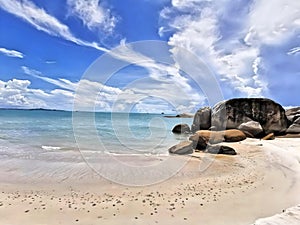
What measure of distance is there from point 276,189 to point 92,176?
5422 millimetres

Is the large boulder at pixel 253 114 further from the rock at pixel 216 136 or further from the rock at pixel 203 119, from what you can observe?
the rock at pixel 216 136

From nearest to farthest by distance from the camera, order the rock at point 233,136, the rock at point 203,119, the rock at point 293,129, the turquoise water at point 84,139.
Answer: the turquoise water at point 84,139, the rock at point 233,136, the rock at point 293,129, the rock at point 203,119

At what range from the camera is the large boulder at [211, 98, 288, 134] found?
22688mm

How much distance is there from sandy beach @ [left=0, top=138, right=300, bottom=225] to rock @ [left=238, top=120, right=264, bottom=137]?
37.2 ft

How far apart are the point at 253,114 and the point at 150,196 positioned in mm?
19457

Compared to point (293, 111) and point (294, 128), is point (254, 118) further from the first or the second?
point (293, 111)

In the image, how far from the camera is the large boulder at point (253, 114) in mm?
22688

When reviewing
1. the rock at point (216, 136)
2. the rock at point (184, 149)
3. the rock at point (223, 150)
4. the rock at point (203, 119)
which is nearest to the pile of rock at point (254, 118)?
the rock at point (203, 119)

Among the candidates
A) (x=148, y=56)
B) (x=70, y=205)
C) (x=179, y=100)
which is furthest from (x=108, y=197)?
(x=179, y=100)

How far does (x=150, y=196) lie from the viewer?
20.6 ft

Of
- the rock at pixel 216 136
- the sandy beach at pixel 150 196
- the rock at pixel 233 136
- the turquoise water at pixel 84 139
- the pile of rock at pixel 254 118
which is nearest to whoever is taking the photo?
the sandy beach at pixel 150 196

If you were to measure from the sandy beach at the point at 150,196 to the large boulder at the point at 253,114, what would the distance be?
531 inches

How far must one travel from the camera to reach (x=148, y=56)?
35.5ft

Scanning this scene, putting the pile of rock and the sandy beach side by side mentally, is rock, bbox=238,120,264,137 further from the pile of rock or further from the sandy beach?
the sandy beach
